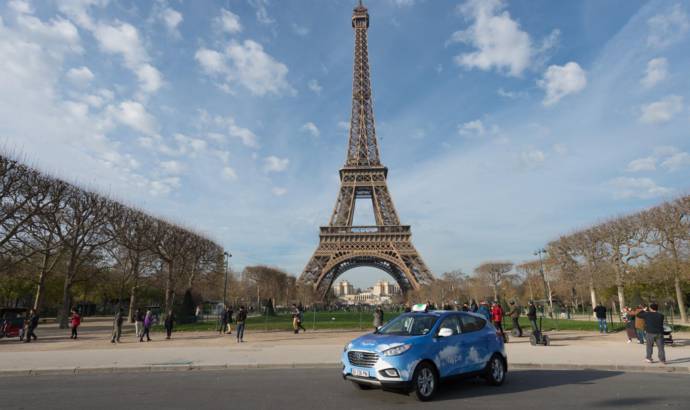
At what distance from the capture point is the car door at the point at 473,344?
27.5 feet

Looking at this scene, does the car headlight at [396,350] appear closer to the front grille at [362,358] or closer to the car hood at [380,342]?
the car hood at [380,342]

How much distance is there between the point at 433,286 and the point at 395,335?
45.3 metres

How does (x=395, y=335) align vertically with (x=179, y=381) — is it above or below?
above

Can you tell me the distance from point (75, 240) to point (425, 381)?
105ft

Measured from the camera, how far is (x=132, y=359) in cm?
1353

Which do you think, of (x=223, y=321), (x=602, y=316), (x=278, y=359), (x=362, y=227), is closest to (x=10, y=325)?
(x=223, y=321)

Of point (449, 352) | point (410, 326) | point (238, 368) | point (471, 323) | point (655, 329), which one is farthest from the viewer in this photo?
point (238, 368)

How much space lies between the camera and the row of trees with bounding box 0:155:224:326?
26422 millimetres

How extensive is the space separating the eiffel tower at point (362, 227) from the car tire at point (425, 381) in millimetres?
44478

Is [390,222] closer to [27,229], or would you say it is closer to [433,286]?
[433,286]

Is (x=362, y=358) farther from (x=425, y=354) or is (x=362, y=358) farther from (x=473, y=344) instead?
(x=473, y=344)

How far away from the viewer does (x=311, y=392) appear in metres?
8.24

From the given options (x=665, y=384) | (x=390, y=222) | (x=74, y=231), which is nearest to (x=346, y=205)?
(x=390, y=222)

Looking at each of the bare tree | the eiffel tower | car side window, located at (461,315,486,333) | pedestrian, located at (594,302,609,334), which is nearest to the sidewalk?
car side window, located at (461,315,486,333)
